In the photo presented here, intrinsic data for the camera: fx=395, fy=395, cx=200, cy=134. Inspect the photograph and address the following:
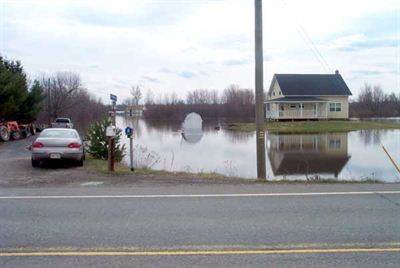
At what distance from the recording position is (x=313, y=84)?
5919 centimetres

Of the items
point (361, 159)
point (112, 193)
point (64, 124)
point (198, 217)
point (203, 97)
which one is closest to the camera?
point (198, 217)

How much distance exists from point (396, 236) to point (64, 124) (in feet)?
121

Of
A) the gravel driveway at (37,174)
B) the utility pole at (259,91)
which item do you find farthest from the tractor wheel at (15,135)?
the utility pole at (259,91)

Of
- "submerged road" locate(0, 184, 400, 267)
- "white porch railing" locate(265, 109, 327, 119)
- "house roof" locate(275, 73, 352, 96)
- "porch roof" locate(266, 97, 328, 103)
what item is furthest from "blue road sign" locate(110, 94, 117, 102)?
"house roof" locate(275, 73, 352, 96)

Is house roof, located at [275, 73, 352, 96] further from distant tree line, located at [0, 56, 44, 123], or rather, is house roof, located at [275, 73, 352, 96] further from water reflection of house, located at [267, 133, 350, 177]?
distant tree line, located at [0, 56, 44, 123]

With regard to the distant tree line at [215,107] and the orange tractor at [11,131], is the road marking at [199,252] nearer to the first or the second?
the orange tractor at [11,131]

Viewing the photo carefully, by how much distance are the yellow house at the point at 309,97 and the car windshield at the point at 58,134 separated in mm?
42550

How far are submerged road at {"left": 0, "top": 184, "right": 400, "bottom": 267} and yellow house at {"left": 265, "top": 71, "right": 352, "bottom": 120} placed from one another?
47.4 metres

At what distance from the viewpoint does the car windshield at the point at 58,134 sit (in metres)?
14.7

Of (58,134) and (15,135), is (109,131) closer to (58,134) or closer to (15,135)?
(58,134)

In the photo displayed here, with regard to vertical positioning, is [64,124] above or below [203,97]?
below

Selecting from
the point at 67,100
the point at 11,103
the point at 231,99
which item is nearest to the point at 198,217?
the point at 11,103

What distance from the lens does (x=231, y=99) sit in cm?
12888

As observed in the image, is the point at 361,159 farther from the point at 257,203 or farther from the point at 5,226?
the point at 5,226
